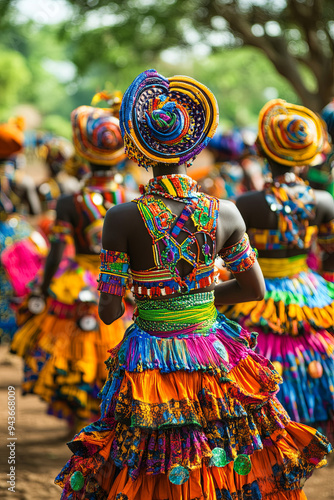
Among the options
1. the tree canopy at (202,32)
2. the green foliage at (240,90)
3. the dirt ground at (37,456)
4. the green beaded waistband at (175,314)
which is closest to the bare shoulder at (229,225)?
the green beaded waistband at (175,314)

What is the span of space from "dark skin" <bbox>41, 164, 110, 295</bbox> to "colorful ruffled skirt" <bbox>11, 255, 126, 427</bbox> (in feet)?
0.21

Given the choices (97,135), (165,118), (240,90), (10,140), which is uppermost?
(240,90)

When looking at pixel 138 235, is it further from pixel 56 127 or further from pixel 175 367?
pixel 56 127

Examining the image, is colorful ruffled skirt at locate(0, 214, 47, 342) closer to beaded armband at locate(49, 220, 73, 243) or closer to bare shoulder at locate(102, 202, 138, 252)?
beaded armband at locate(49, 220, 73, 243)

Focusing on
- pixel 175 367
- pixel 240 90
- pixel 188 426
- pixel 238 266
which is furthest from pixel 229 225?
pixel 240 90

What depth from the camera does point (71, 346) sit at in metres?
4.95

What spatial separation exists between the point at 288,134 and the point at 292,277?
3.10ft

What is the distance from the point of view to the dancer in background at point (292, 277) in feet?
13.6

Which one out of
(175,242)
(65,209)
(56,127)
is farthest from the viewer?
(56,127)

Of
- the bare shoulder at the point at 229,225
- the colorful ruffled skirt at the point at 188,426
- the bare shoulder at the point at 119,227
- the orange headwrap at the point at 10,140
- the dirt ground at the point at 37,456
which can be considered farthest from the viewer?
the orange headwrap at the point at 10,140

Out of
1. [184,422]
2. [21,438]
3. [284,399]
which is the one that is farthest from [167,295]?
[21,438]

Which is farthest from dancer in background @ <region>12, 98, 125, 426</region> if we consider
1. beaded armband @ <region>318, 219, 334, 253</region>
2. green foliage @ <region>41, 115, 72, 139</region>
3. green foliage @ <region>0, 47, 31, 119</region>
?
green foliage @ <region>41, 115, 72, 139</region>

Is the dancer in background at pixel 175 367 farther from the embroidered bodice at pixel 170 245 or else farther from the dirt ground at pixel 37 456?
the dirt ground at pixel 37 456

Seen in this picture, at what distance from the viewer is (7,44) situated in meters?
53.6
